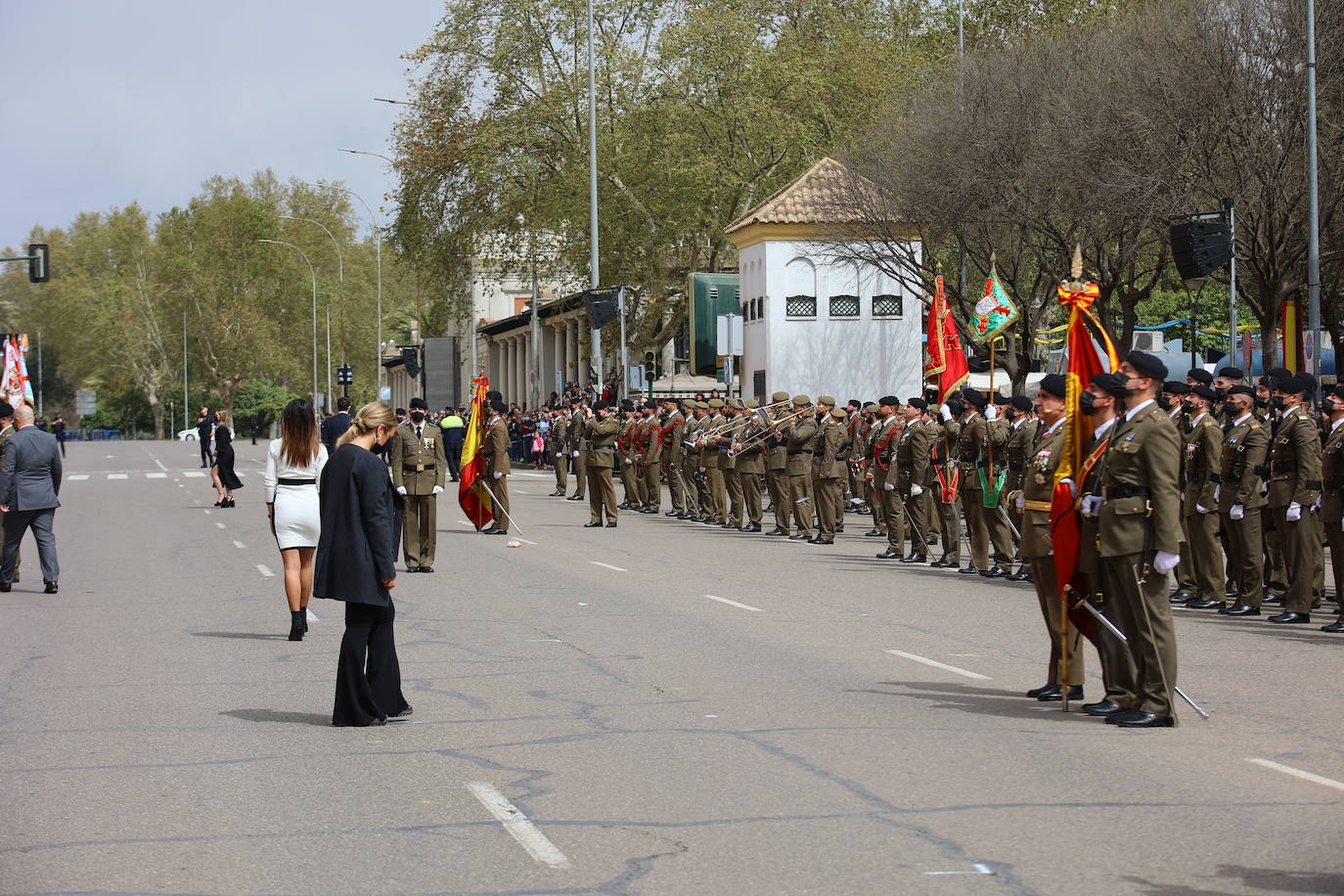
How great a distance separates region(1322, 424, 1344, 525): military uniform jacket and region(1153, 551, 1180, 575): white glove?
553 centimetres

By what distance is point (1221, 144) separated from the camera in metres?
30.3

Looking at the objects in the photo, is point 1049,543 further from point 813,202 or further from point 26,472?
point 813,202

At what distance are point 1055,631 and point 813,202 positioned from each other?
35.3 metres

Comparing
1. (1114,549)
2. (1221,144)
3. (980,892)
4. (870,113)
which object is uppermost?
(870,113)

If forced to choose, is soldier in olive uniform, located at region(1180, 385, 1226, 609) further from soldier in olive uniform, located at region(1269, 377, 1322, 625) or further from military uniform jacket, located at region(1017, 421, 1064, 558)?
military uniform jacket, located at region(1017, 421, 1064, 558)

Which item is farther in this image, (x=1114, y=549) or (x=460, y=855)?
(x=1114, y=549)

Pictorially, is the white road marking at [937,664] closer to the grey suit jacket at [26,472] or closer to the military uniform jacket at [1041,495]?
the military uniform jacket at [1041,495]

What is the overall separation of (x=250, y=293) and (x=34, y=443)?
95783mm

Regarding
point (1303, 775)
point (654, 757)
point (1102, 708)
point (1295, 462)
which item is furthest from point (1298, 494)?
point (654, 757)

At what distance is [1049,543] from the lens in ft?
33.9

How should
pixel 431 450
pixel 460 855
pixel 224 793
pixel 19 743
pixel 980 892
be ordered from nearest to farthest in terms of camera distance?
pixel 980 892, pixel 460 855, pixel 224 793, pixel 19 743, pixel 431 450

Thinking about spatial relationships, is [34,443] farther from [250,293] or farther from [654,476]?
[250,293]

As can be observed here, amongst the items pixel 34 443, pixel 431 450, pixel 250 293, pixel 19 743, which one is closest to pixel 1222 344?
pixel 431 450

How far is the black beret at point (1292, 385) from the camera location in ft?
46.5
